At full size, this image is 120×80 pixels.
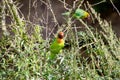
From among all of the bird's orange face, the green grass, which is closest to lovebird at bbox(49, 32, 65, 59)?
the bird's orange face

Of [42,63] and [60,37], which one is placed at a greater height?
[60,37]

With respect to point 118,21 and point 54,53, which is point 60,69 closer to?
point 54,53

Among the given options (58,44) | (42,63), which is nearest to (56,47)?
(58,44)

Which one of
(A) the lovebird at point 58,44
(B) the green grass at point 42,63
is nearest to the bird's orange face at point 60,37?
(A) the lovebird at point 58,44

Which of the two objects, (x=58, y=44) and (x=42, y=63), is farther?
(x=42, y=63)

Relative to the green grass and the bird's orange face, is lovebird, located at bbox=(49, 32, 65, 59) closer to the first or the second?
the bird's orange face

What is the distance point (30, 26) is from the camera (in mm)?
2773

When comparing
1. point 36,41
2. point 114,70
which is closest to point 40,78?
point 36,41

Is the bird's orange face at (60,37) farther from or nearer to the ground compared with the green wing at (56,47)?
farther from the ground

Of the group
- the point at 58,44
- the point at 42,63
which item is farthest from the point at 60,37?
the point at 42,63

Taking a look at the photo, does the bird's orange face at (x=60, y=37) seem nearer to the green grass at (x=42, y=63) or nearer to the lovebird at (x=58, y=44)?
the lovebird at (x=58, y=44)

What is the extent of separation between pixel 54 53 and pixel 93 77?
12.0 inches

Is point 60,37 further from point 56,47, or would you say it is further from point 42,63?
point 42,63

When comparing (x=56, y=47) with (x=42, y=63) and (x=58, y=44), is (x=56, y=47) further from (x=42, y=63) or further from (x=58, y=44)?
(x=42, y=63)
